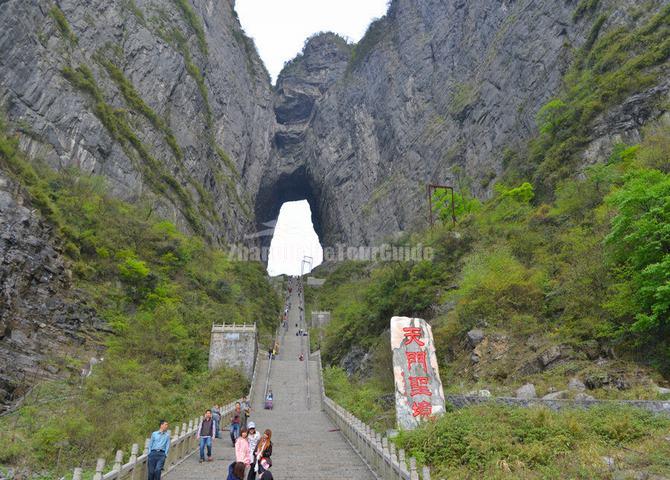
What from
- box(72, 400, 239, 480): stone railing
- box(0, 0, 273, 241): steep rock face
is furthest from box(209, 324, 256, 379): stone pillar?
box(0, 0, 273, 241): steep rock face

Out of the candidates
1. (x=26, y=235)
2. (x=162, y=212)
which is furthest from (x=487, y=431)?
(x=162, y=212)

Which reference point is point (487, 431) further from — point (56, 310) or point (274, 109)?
point (274, 109)

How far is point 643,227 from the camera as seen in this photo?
10.6 metres

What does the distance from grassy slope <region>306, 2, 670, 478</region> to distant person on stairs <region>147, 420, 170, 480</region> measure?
160 inches

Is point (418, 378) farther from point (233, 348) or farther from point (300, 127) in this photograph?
point (300, 127)

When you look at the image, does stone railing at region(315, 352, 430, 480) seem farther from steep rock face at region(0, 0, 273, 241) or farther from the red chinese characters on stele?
steep rock face at region(0, 0, 273, 241)

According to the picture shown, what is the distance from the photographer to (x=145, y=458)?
7242 mm

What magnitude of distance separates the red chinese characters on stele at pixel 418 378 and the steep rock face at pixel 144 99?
25105 millimetres

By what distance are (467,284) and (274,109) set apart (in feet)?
203

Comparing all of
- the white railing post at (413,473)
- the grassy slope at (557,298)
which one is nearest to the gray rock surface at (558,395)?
the grassy slope at (557,298)

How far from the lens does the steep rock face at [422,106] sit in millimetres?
34594

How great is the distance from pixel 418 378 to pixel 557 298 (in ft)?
16.6

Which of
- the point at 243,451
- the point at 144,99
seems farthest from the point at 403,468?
the point at 144,99

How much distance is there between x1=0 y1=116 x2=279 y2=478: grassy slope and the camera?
1226cm
